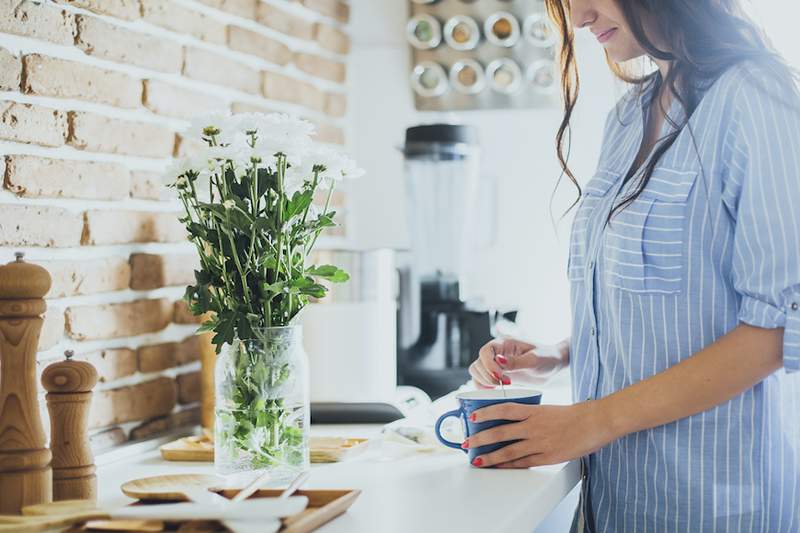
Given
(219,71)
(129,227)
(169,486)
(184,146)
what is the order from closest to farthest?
(169,486) → (129,227) → (184,146) → (219,71)

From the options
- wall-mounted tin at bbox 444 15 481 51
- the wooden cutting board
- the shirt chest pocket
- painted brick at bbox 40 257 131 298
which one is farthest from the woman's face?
wall-mounted tin at bbox 444 15 481 51

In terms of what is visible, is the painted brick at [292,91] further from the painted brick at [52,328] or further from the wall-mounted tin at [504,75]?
the painted brick at [52,328]

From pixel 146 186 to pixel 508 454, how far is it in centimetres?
70

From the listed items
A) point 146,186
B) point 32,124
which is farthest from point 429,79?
point 32,124

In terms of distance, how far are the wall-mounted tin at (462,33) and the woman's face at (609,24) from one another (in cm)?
94

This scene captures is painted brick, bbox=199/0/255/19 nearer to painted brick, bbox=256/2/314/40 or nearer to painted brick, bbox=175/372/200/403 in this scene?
painted brick, bbox=256/2/314/40

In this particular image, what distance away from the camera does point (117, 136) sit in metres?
1.45

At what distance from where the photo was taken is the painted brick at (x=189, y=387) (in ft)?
5.30

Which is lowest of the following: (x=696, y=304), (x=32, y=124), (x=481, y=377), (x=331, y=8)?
(x=481, y=377)

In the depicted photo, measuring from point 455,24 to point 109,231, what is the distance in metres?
1.02

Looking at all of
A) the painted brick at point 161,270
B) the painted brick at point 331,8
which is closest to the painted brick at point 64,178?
the painted brick at point 161,270

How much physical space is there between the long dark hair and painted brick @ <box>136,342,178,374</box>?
74 centimetres

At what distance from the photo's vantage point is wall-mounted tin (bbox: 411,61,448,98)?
7.16 feet

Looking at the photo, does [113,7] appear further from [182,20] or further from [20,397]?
[20,397]
